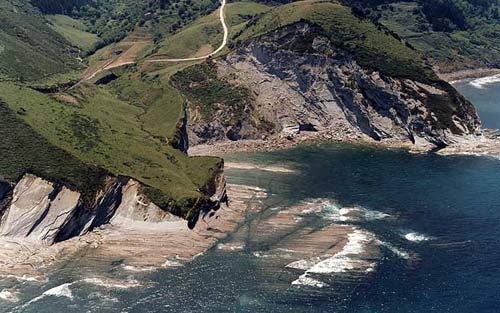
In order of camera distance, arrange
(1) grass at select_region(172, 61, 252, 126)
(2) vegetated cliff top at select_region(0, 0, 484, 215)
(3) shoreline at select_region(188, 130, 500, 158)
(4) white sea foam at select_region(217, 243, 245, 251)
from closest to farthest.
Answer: (4) white sea foam at select_region(217, 243, 245, 251), (2) vegetated cliff top at select_region(0, 0, 484, 215), (3) shoreline at select_region(188, 130, 500, 158), (1) grass at select_region(172, 61, 252, 126)

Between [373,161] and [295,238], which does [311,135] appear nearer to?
[373,161]

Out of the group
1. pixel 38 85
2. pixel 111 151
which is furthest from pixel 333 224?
pixel 38 85

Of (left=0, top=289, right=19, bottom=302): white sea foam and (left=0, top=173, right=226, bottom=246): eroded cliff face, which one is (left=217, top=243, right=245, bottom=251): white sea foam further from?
(left=0, top=289, right=19, bottom=302): white sea foam

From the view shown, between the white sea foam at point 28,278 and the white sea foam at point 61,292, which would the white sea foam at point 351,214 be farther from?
the white sea foam at point 28,278

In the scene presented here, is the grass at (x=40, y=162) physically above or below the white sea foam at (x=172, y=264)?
above

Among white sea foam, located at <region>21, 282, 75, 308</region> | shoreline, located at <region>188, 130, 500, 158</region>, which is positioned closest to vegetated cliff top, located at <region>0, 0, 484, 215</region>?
shoreline, located at <region>188, 130, 500, 158</region>

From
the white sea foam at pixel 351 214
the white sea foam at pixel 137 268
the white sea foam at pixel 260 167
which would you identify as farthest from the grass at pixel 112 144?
the white sea foam at pixel 351 214

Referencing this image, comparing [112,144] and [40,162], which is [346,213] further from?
[40,162]
